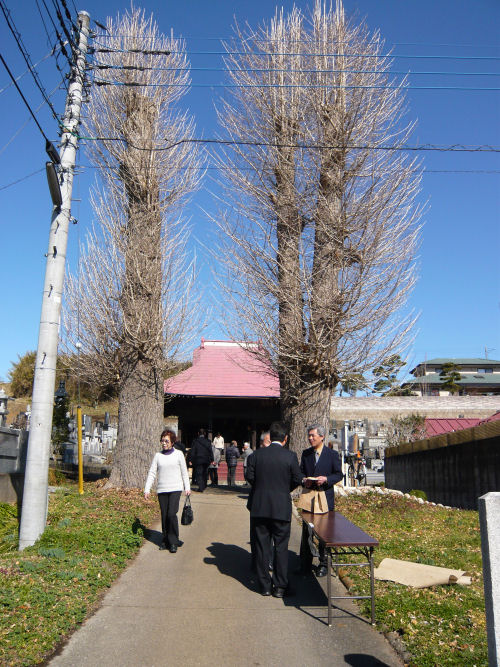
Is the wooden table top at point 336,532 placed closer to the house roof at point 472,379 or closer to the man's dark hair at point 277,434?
the man's dark hair at point 277,434

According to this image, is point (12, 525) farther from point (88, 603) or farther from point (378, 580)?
point (378, 580)

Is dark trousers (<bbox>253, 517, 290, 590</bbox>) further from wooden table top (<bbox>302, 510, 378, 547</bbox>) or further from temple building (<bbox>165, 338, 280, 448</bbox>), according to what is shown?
temple building (<bbox>165, 338, 280, 448</bbox>)

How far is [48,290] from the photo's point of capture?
26.9 feet

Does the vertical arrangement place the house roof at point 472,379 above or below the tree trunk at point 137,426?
above

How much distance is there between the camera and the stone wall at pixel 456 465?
13383 millimetres

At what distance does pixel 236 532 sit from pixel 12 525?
3.40 metres

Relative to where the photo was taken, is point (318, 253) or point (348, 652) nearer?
point (348, 652)

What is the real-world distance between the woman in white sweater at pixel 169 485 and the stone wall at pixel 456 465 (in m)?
7.91

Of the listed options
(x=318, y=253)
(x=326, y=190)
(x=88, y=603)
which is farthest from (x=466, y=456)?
(x=88, y=603)

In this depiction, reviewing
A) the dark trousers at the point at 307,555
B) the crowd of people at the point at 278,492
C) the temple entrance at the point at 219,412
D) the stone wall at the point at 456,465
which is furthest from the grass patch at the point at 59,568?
the temple entrance at the point at 219,412

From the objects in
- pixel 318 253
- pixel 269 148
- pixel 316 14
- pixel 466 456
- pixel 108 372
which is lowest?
pixel 466 456

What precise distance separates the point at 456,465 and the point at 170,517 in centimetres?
998

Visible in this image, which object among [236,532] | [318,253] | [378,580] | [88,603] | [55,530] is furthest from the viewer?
[318,253]

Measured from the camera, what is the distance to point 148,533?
8.95 metres
